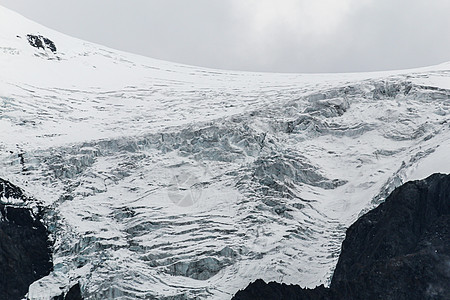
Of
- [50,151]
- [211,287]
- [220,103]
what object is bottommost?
[211,287]

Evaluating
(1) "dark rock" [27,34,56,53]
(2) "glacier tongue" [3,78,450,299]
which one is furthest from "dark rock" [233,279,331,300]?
(1) "dark rock" [27,34,56,53]

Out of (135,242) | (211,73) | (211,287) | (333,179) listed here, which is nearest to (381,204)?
(333,179)

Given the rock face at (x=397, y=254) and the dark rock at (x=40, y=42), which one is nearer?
the rock face at (x=397, y=254)

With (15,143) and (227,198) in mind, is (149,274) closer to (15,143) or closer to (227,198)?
(227,198)

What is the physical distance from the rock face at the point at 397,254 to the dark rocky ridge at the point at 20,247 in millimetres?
18860

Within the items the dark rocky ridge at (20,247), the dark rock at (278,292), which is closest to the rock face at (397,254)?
the dark rock at (278,292)

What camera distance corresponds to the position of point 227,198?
91750 mm

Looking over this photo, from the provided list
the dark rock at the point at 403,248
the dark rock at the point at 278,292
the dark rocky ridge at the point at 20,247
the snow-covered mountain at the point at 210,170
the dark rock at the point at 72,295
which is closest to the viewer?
the dark rock at the point at 403,248

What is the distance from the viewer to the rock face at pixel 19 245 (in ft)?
271

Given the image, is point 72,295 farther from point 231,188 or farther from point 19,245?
point 231,188

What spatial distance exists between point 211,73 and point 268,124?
48197 mm

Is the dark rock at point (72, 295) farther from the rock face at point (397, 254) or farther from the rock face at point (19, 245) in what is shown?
the rock face at point (397, 254)

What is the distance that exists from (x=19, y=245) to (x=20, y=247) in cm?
28

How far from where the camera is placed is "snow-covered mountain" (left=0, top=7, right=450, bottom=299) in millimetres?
→ 82625
